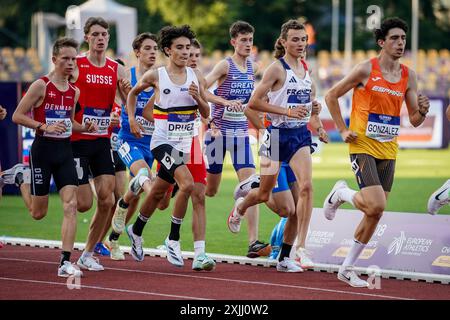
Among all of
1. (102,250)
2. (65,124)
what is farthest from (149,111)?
(102,250)

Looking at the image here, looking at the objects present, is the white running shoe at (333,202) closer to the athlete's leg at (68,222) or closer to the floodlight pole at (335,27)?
the athlete's leg at (68,222)

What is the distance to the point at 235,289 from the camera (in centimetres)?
997

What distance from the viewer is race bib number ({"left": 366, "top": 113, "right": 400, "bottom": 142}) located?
10.3m

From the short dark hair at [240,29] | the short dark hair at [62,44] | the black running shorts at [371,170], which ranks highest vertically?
the short dark hair at [240,29]

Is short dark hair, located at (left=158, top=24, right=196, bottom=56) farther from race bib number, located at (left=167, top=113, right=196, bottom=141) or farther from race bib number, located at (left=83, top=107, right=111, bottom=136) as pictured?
race bib number, located at (left=83, top=107, right=111, bottom=136)

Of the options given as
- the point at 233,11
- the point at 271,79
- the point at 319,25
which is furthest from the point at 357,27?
the point at 271,79

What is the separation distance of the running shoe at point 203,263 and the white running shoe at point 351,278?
1428 millimetres

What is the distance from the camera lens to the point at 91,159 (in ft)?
37.8

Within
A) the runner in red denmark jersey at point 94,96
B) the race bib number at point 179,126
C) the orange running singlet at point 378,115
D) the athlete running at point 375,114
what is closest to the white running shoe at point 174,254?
the race bib number at point 179,126

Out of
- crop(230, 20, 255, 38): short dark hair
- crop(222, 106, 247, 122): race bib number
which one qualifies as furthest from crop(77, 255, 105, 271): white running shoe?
crop(230, 20, 255, 38): short dark hair

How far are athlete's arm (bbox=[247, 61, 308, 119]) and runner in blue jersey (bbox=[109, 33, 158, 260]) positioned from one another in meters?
1.59

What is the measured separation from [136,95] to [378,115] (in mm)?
2816

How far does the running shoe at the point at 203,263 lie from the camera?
36.2ft

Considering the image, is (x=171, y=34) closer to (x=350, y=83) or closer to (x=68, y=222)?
(x=350, y=83)
